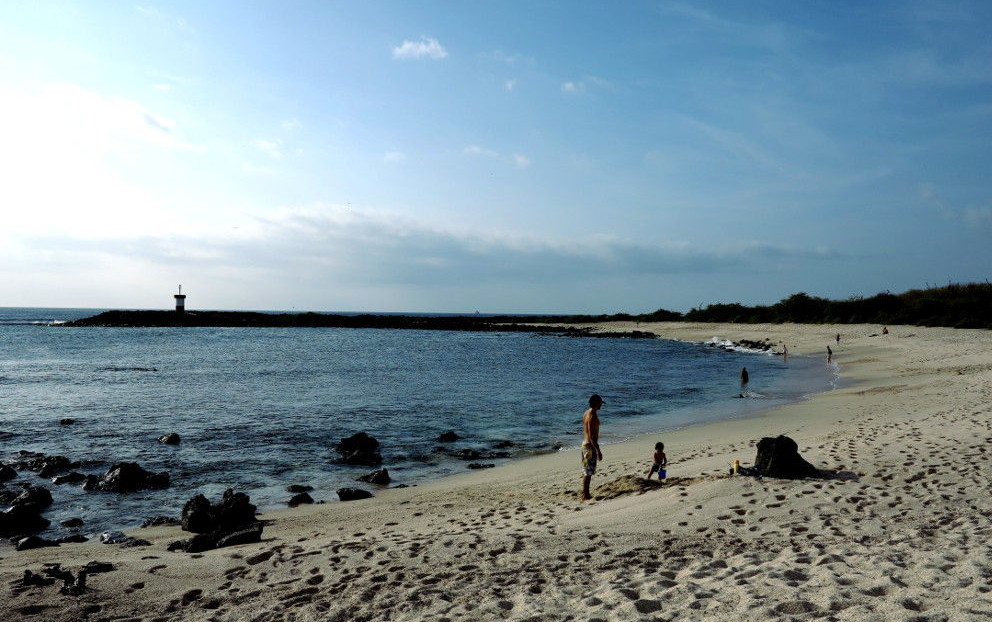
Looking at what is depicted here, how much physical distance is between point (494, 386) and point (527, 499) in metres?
22.6

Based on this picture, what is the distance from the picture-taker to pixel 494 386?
113 ft

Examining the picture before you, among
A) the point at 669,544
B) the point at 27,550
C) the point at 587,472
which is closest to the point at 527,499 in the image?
the point at 587,472

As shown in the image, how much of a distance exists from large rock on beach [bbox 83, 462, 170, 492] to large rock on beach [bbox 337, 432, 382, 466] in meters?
4.56

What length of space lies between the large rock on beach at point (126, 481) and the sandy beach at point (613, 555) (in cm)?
367

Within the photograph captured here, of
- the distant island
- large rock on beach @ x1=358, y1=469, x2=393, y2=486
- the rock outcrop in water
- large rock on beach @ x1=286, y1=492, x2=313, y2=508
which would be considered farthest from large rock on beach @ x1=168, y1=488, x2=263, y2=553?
the distant island

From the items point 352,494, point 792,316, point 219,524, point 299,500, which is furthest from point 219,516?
point 792,316

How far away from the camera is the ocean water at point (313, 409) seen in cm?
1546

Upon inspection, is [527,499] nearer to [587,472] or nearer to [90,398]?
[587,472]

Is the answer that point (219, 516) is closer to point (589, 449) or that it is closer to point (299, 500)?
point (299, 500)

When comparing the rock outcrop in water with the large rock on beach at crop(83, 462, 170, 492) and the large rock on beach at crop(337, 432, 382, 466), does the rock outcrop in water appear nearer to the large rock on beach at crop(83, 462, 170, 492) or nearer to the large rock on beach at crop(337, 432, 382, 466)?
the large rock on beach at crop(83, 462, 170, 492)

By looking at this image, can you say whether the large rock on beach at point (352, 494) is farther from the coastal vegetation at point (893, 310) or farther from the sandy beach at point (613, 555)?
the coastal vegetation at point (893, 310)

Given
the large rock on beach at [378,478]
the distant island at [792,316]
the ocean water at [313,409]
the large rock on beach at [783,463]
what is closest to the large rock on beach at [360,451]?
the ocean water at [313,409]

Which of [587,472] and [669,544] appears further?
[587,472]

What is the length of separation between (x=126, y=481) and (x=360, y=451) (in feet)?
18.8
